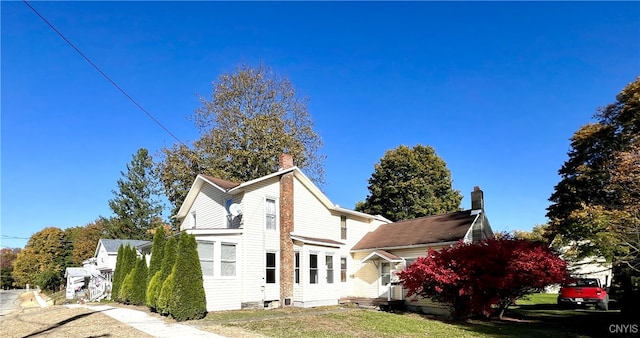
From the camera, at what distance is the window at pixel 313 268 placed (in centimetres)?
2136

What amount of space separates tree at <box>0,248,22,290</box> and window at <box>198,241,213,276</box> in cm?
8245

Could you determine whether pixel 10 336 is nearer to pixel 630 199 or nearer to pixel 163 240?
pixel 163 240

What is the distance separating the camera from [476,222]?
20.8 meters

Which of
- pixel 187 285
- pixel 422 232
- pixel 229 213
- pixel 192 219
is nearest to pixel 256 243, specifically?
pixel 229 213

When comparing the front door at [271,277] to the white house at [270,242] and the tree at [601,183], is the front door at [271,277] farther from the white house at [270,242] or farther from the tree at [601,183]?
the tree at [601,183]

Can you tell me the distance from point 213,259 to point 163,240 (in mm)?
3279

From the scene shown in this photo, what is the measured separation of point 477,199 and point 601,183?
636 centimetres

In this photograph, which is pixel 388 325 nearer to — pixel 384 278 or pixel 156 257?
pixel 384 278

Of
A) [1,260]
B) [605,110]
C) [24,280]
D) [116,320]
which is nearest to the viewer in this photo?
[116,320]

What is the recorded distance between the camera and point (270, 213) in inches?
817

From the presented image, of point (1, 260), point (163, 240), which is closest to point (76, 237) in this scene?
point (1, 260)

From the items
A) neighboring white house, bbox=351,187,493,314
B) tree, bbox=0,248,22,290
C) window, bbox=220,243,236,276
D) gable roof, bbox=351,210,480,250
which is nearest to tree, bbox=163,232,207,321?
window, bbox=220,243,236,276

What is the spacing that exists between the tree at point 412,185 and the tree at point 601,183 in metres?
18.8

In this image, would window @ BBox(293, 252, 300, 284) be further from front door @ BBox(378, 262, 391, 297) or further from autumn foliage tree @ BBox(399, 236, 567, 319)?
autumn foliage tree @ BBox(399, 236, 567, 319)
